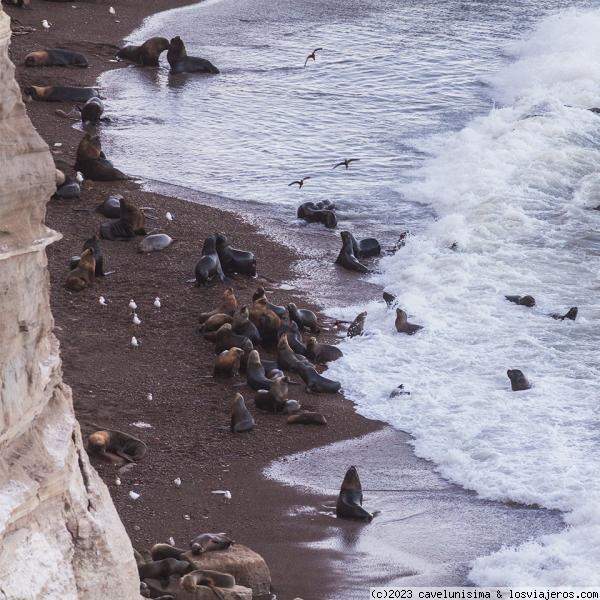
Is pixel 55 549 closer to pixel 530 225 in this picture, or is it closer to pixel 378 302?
pixel 378 302

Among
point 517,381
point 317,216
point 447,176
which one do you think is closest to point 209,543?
point 517,381

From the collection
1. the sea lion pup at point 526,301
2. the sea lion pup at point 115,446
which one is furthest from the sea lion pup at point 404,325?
the sea lion pup at point 115,446

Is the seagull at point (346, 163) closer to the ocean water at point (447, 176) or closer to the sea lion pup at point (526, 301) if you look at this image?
the ocean water at point (447, 176)

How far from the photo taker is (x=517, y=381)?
1247 cm

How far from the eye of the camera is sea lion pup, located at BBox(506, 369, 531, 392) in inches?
490

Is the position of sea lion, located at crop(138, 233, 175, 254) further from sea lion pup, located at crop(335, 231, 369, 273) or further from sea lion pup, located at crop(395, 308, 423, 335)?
sea lion pup, located at crop(395, 308, 423, 335)

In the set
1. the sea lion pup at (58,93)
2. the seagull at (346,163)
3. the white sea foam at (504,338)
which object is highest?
the sea lion pup at (58,93)

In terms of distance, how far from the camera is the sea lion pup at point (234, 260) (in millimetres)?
14875

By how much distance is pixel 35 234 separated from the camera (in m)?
5.84

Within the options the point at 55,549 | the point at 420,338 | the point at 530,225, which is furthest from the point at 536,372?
the point at 55,549

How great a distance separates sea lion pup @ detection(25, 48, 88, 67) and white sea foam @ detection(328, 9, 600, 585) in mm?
6949

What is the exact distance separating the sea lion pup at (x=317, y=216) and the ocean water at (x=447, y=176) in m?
0.22

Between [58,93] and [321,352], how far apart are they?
10.3 metres

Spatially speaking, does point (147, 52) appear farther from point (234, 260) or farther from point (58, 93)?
point (234, 260)
